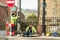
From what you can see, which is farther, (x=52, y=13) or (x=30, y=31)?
(x=52, y=13)

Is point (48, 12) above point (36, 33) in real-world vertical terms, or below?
above

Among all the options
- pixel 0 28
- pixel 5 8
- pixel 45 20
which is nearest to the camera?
pixel 45 20

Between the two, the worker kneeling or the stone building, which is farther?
the stone building

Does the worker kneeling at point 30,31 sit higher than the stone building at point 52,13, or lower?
lower

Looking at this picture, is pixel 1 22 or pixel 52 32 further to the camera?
pixel 1 22

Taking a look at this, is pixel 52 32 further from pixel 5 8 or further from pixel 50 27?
pixel 5 8

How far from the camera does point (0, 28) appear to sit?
21797 mm

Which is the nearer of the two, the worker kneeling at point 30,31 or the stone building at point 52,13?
the worker kneeling at point 30,31

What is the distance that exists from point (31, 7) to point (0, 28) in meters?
3.18

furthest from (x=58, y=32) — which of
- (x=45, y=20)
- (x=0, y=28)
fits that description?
(x=0, y=28)

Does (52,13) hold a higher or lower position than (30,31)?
higher

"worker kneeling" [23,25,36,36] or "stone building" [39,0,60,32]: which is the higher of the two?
"stone building" [39,0,60,32]

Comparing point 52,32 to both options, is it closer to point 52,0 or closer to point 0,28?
point 52,0

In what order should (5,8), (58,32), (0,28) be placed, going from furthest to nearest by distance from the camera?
(5,8) < (0,28) < (58,32)
